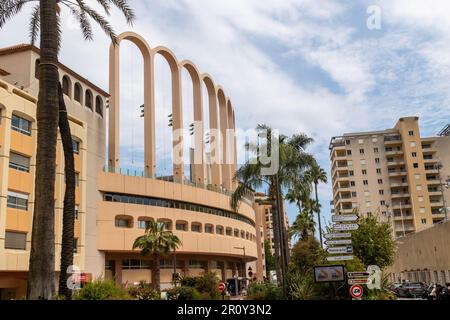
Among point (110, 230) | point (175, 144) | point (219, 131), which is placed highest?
point (219, 131)

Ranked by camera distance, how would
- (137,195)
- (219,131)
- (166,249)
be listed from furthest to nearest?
(219,131) → (137,195) → (166,249)

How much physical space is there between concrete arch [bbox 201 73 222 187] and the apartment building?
39.9 m

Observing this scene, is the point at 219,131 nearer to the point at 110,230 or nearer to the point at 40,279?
the point at 110,230

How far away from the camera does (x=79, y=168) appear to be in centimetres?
4503

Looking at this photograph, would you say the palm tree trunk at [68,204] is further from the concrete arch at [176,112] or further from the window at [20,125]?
the concrete arch at [176,112]

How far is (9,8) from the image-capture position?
2172 cm

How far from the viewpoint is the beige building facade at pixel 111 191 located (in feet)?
120

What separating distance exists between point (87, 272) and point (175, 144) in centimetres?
2069

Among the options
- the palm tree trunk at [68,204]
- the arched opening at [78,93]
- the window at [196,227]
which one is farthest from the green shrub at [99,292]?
the window at [196,227]

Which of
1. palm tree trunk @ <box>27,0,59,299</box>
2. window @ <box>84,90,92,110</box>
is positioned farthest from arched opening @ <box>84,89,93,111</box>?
palm tree trunk @ <box>27,0,59,299</box>

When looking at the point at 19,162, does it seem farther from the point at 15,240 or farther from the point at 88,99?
the point at 88,99

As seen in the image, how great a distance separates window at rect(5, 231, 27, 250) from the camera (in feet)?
117

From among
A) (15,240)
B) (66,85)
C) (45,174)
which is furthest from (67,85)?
(45,174)
